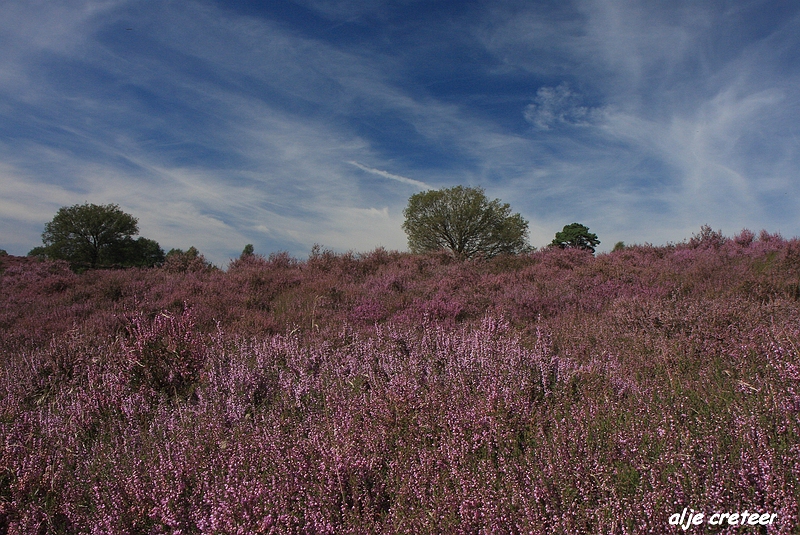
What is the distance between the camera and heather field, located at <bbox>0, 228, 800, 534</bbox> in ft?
6.92

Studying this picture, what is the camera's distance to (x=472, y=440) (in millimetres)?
2744

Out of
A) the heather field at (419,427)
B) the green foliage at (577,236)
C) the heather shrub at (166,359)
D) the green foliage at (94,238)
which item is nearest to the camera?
the heather field at (419,427)

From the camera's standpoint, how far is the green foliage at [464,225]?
1123 inches

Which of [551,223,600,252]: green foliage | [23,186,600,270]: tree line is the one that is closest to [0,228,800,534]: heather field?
[23,186,600,270]: tree line

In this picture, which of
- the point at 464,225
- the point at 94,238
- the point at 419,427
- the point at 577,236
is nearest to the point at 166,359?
the point at 419,427

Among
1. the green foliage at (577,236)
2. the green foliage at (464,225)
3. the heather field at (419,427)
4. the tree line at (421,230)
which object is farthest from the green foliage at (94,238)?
the green foliage at (577,236)

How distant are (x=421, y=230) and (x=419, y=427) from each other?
1055 inches

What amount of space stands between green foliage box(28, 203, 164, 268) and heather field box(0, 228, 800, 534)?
32353 millimetres

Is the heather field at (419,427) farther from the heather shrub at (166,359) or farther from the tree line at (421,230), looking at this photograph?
the tree line at (421,230)

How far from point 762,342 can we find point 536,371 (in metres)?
2.14

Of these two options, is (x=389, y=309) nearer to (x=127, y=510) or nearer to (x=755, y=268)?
(x=127, y=510)

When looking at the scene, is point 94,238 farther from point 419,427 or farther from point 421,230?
point 419,427

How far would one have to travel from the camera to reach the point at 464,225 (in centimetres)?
2861

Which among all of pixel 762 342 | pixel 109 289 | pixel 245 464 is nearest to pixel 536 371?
pixel 762 342
